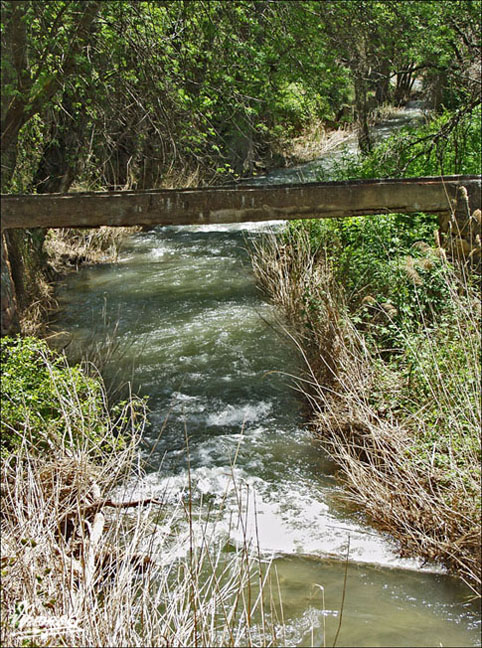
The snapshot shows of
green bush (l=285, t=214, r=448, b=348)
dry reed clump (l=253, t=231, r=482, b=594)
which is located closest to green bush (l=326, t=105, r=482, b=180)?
green bush (l=285, t=214, r=448, b=348)

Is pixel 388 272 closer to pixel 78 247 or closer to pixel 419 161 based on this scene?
pixel 419 161

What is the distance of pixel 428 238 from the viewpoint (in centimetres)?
620

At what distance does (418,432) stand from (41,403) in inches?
101

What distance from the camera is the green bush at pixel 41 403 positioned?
4.49 meters

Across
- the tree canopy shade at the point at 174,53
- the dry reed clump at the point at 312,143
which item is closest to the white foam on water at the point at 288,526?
the tree canopy shade at the point at 174,53

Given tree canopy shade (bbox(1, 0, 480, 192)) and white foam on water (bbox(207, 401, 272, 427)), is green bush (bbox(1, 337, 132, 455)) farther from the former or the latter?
tree canopy shade (bbox(1, 0, 480, 192))

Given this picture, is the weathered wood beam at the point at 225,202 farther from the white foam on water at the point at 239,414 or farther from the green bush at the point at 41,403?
the white foam on water at the point at 239,414

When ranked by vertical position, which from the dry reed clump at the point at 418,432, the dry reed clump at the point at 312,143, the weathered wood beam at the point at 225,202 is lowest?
the dry reed clump at the point at 418,432

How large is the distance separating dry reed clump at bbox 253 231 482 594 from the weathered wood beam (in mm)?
818

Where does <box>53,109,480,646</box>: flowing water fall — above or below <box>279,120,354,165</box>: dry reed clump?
below

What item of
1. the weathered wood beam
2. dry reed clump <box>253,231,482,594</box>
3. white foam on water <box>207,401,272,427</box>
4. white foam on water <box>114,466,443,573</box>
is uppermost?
the weathered wood beam

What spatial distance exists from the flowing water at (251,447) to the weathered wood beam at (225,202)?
1467 millimetres

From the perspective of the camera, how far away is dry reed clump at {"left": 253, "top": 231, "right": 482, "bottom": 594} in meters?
3.87

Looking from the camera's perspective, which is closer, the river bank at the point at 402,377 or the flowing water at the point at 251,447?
the flowing water at the point at 251,447
